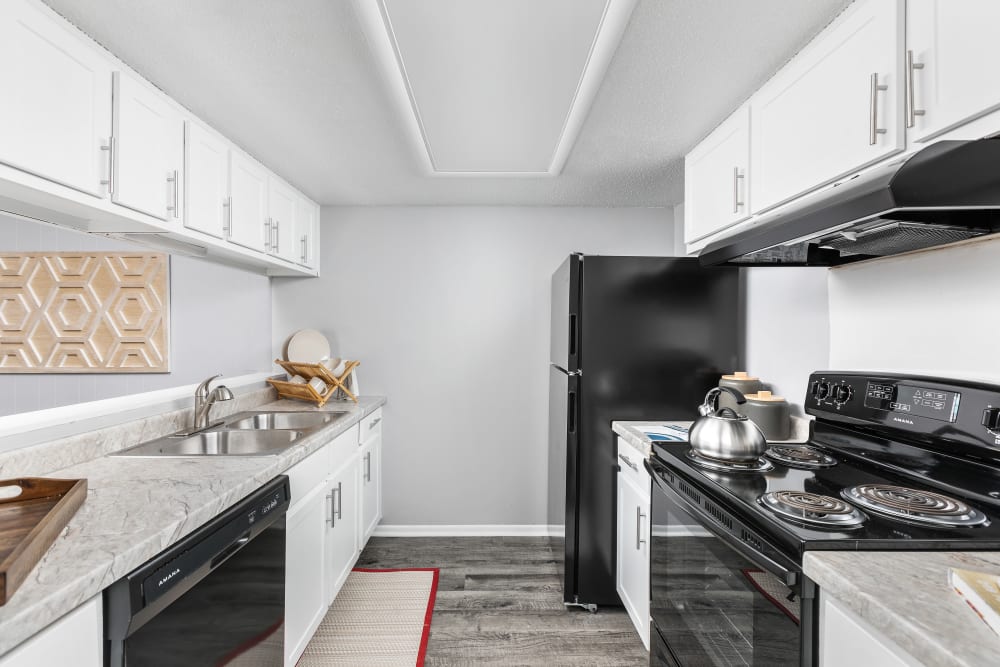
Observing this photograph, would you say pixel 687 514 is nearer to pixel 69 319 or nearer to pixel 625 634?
pixel 625 634

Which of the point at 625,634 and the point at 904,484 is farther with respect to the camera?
the point at 625,634

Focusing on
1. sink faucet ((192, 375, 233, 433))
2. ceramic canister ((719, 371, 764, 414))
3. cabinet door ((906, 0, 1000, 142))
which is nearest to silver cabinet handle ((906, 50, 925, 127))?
cabinet door ((906, 0, 1000, 142))

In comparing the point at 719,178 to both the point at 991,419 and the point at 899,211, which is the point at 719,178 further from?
the point at 991,419

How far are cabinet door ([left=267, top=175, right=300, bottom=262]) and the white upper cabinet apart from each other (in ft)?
2.74

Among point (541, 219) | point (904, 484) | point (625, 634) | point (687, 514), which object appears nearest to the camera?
point (904, 484)

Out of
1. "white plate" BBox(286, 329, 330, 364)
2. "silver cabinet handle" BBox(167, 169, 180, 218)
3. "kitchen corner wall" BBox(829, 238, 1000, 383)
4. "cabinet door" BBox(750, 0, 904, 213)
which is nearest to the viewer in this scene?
"cabinet door" BBox(750, 0, 904, 213)

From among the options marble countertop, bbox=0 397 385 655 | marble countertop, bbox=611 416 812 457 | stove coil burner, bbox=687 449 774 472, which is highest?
stove coil burner, bbox=687 449 774 472

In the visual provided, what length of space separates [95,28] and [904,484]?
8.23 ft

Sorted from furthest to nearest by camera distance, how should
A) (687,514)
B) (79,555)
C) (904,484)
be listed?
(687,514) → (904,484) → (79,555)

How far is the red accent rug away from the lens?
86.7 inches

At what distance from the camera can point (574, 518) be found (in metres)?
2.49

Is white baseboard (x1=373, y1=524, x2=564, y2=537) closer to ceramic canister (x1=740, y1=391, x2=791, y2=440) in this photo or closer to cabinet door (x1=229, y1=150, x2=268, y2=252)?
ceramic canister (x1=740, y1=391, x2=791, y2=440)

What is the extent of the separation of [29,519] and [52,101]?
1.04m

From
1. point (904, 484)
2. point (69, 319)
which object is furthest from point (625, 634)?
point (69, 319)
